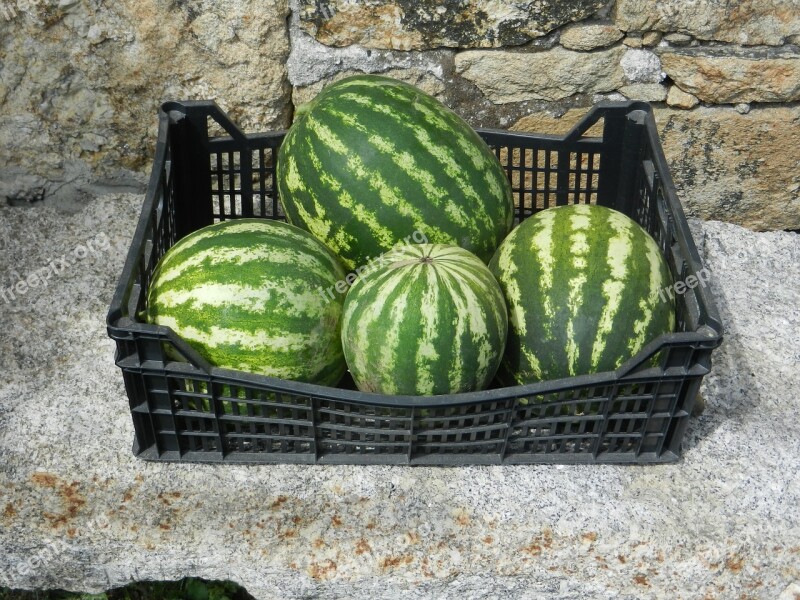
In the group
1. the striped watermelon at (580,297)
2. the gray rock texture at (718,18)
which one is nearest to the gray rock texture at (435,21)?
the gray rock texture at (718,18)

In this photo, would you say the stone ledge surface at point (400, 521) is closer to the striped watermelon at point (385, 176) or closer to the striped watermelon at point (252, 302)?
the striped watermelon at point (252, 302)

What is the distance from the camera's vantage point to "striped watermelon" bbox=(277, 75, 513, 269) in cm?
234

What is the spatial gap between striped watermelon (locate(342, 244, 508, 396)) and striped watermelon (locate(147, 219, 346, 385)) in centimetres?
10

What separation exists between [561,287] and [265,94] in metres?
1.30

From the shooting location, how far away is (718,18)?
110 inches

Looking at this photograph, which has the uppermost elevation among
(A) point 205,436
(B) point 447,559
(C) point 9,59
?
(C) point 9,59

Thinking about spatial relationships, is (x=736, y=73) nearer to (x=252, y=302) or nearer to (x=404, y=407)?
(x=404, y=407)

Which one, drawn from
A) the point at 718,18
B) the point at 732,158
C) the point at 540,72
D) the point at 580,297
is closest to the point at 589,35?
the point at 540,72

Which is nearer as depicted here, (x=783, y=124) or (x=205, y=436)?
(x=205, y=436)

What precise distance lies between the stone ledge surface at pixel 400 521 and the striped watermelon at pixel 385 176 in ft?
2.00

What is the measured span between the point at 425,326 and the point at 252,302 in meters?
0.41

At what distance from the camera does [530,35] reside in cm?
283

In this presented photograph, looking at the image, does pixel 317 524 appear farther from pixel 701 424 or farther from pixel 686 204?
pixel 686 204

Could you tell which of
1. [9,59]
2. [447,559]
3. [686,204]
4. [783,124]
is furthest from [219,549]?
[783,124]
